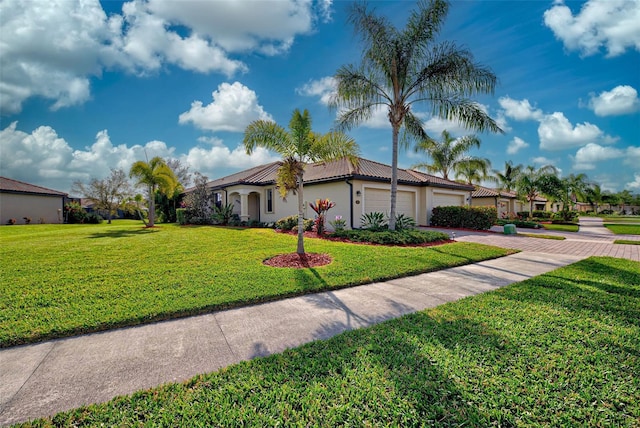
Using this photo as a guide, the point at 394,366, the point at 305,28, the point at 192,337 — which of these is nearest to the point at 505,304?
the point at 394,366

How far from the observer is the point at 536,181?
28.9 metres

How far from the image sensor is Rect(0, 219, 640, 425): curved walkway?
2.55m

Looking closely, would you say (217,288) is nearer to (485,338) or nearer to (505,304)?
(485,338)

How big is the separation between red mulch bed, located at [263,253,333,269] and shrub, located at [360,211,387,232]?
209 inches

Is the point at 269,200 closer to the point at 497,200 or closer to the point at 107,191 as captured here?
the point at 107,191

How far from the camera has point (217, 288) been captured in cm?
529

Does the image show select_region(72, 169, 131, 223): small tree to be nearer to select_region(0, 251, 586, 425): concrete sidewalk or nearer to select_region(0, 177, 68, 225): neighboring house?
select_region(0, 177, 68, 225): neighboring house

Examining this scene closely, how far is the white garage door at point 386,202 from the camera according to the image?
15183mm

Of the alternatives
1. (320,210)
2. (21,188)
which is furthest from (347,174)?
(21,188)

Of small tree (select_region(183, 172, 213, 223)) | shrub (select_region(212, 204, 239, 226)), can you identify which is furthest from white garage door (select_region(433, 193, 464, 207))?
small tree (select_region(183, 172, 213, 223))

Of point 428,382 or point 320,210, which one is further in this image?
point 320,210

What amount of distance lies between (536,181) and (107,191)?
45.4m

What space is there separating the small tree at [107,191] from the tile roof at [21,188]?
6.80ft

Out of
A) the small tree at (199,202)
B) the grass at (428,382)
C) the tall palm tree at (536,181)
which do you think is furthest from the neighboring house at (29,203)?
the tall palm tree at (536,181)
